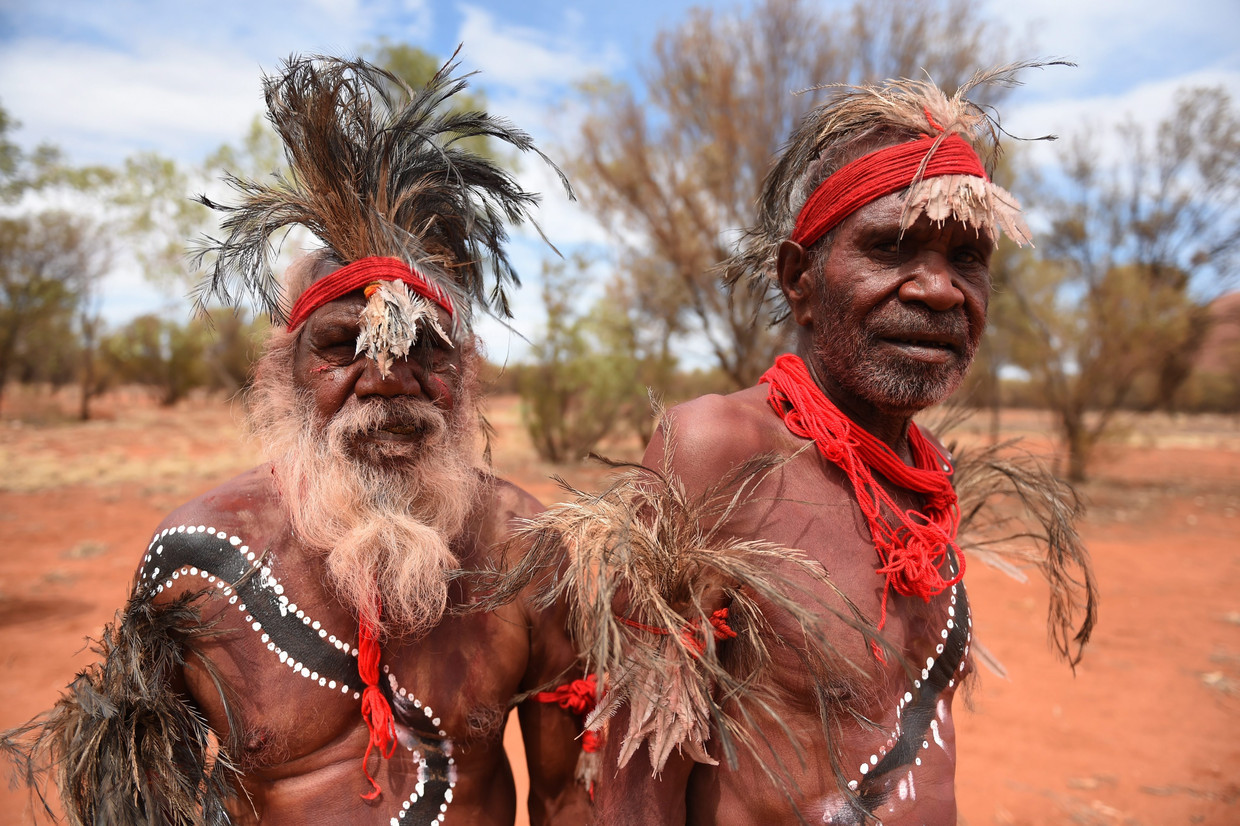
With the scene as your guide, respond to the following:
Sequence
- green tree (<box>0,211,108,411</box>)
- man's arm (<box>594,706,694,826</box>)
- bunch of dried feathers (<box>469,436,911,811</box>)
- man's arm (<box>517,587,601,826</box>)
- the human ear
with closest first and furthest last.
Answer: bunch of dried feathers (<box>469,436,911,811</box>)
man's arm (<box>594,706,694,826</box>)
the human ear
man's arm (<box>517,587,601,826</box>)
green tree (<box>0,211,108,411</box>)

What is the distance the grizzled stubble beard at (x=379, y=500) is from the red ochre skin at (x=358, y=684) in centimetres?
4

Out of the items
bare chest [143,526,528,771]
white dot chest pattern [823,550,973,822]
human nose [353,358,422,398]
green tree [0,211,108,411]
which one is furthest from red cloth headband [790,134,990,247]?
green tree [0,211,108,411]

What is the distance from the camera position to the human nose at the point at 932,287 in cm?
149

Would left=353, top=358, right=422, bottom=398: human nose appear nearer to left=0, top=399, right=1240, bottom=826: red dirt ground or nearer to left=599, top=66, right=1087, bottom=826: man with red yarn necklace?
left=599, top=66, right=1087, bottom=826: man with red yarn necklace

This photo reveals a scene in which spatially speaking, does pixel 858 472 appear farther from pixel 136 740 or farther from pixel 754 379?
pixel 754 379

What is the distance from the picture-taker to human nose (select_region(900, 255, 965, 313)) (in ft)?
4.88

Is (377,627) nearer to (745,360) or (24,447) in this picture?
(745,360)

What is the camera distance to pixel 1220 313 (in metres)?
14.2

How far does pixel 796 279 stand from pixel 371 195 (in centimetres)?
106

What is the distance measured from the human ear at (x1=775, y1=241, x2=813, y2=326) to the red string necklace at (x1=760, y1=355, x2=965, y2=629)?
0.12 metres

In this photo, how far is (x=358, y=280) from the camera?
1.70 meters

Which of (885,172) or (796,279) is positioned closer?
(885,172)

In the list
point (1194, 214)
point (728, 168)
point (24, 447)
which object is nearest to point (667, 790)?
point (728, 168)

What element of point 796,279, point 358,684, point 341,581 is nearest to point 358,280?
point 341,581
